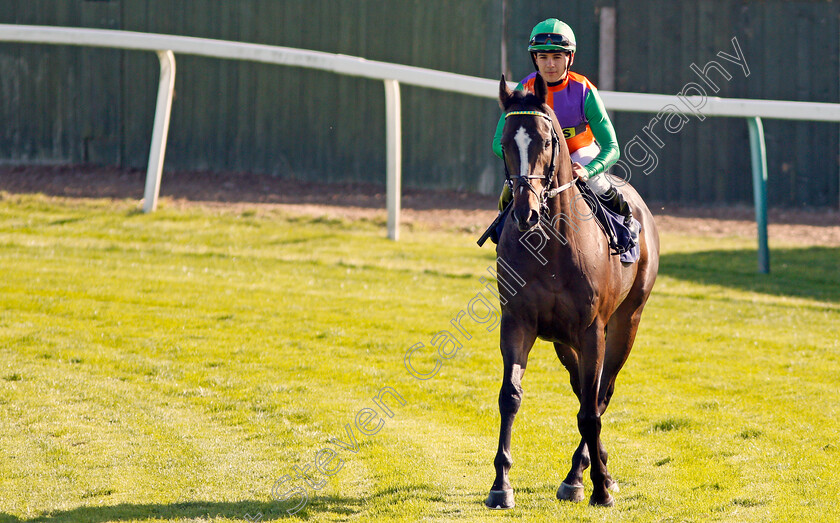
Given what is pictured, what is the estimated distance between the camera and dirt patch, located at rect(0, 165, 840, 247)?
635 inches

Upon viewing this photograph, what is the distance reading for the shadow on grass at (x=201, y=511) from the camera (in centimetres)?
585

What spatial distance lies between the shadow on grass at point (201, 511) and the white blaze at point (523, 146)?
91.0 inches

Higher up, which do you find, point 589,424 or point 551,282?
point 551,282

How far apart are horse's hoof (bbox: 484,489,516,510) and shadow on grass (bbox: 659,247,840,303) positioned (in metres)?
7.79

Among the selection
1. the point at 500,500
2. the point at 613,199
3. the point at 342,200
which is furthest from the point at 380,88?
the point at 500,500

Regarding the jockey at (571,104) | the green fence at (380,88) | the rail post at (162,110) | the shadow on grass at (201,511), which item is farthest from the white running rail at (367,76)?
the shadow on grass at (201,511)

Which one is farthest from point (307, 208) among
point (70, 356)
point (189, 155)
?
point (70, 356)

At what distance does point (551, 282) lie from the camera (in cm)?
595

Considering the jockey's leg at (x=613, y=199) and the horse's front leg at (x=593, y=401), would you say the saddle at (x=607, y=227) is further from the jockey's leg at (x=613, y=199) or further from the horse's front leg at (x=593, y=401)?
the horse's front leg at (x=593, y=401)

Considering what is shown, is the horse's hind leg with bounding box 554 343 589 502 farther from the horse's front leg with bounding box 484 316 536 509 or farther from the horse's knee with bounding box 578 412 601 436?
the horse's front leg with bounding box 484 316 536 509

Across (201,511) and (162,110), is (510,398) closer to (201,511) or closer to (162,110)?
(201,511)

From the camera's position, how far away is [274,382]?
8.94m

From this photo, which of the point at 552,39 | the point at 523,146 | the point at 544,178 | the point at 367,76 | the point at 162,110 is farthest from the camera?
the point at 162,110

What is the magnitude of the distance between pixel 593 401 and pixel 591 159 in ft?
5.20
